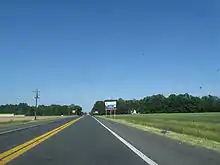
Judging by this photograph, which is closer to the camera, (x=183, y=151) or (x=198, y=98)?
(x=183, y=151)

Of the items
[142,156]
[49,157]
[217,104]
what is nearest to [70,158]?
[49,157]

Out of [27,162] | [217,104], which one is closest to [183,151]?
[27,162]

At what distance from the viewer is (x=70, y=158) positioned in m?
12.7

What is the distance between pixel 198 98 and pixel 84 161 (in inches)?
7549

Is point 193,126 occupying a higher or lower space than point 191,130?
higher

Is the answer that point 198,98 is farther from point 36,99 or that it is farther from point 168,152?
point 168,152

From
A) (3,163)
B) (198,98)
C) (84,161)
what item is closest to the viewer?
(3,163)

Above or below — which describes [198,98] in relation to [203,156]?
above

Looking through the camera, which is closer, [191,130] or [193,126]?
[191,130]

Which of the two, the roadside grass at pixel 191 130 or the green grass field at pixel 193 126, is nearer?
the roadside grass at pixel 191 130

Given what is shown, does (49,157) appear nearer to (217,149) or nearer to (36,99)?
(217,149)

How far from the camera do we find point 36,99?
12300cm

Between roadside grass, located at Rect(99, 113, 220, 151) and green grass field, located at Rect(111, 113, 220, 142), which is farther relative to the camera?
green grass field, located at Rect(111, 113, 220, 142)

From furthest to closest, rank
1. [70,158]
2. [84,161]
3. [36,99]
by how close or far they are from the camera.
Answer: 1. [36,99]
2. [70,158]
3. [84,161]
